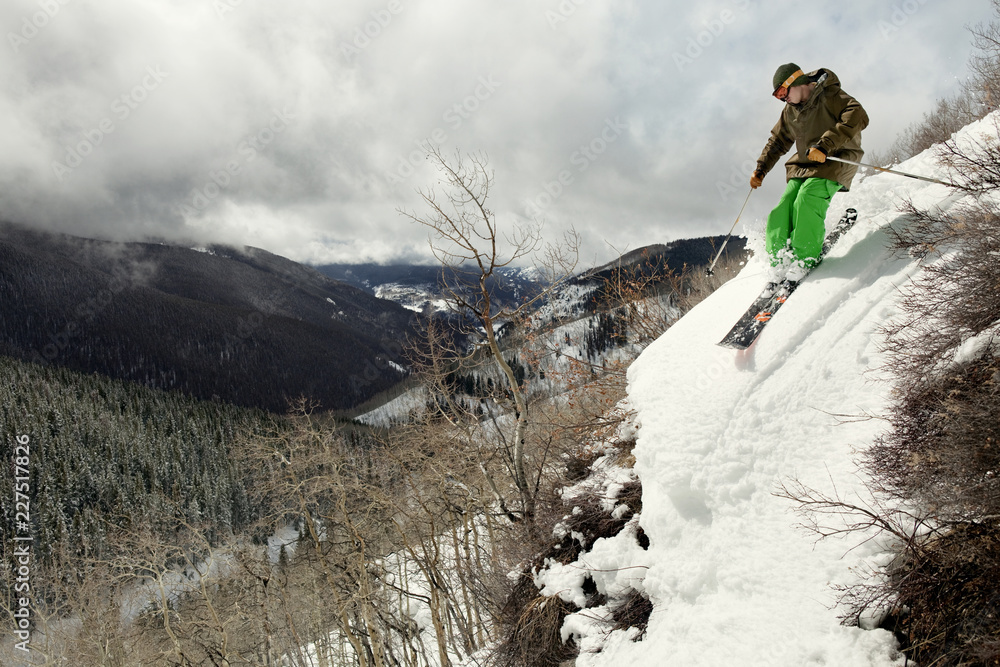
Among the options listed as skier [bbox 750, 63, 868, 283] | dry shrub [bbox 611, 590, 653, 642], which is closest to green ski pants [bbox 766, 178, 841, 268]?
skier [bbox 750, 63, 868, 283]

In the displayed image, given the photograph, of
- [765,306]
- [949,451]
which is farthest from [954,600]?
[765,306]

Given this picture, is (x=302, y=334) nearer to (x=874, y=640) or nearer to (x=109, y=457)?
(x=109, y=457)

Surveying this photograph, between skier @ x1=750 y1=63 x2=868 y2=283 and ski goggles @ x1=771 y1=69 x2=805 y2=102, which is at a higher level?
ski goggles @ x1=771 y1=69 x2=805 y2=102

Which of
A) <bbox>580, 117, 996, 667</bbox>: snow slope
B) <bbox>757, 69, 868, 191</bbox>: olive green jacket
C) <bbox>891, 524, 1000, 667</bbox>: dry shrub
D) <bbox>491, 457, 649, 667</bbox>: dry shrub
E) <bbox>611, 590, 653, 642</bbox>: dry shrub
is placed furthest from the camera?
<bbox>491, 457, 649, 667</bbox>: dry shrub

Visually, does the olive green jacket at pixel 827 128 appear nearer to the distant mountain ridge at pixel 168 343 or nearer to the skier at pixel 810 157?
the skier at pixel 810 157

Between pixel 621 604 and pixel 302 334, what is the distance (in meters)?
212

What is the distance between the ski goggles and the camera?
492cm

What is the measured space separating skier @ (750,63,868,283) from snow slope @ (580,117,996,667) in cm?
34

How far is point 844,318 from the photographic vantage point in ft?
14.2

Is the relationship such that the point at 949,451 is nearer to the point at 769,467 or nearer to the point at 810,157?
the point at 769,467

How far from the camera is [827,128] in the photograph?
491 centimetres

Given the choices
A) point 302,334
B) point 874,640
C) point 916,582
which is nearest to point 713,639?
point 874,640

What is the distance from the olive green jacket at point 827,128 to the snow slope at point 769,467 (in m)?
0.75

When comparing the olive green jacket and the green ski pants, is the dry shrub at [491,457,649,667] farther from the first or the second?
the olive green jacket
